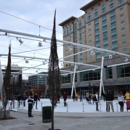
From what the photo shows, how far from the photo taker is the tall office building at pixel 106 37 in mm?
44812

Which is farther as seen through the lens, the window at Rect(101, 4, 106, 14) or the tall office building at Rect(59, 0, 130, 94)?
the window at Rect(101, 4, 106, 14)

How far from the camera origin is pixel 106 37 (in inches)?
2336

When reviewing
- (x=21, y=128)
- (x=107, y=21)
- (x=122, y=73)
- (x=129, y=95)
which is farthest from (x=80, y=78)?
(x=21, y=128)

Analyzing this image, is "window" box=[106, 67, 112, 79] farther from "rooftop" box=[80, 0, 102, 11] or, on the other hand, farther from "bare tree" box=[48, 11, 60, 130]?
"bare tree" box=[48, 11, 60, 130]

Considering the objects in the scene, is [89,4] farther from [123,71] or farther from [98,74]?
[123,71]

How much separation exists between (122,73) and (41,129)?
38.2 meters

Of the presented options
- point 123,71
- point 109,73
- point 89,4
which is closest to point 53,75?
point 123,71

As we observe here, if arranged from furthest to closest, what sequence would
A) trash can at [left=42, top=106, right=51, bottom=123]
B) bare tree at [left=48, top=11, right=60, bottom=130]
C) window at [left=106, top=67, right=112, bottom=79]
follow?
1. window at [left=106, top=67, right=112, bottom=79]
2. trash can at [left=42, top=106, right=51, bottom=123]
3. bare tree at [left=48, top=11, right=60, bottom=130]

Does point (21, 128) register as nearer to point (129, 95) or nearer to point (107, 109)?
point (107, 109)

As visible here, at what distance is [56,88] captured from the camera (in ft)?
27.1

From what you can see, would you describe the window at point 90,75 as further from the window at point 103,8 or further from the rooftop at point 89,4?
the rooftop at point 89,4

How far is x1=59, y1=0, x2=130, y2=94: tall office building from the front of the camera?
4481 centimetres

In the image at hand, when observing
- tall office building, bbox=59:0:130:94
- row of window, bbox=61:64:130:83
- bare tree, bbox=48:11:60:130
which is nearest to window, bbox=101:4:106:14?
tall office building, bbox=59:0:130:94

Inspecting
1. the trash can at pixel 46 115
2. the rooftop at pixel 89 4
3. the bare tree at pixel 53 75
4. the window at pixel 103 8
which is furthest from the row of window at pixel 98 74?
the bare tree at pixel 53 75
